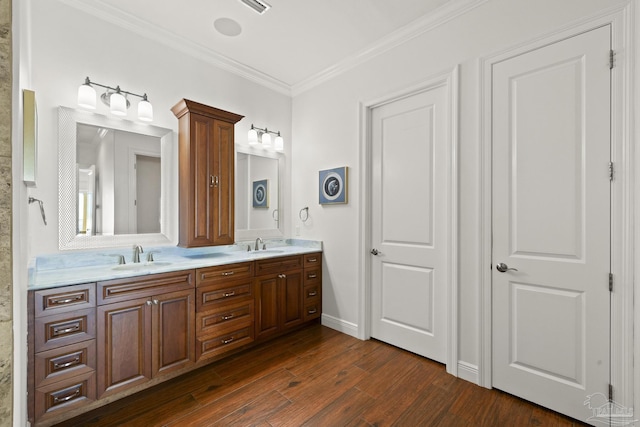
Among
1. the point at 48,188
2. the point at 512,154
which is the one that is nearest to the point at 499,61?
the point at 512,154

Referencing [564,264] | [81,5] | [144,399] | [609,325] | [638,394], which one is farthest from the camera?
[81,5]

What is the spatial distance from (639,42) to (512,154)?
2.53 ft

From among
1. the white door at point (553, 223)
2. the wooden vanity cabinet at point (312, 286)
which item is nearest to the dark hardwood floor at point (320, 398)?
the white door at point (553, 223)

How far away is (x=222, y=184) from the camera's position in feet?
8.68

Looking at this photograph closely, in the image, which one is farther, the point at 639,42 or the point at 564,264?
the point at 564,264

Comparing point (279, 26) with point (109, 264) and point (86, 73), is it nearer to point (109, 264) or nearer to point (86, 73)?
point (86, 73)

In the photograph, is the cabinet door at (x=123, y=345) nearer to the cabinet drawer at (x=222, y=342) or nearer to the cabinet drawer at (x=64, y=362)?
the cabinet drawer at (x=64, y=362)

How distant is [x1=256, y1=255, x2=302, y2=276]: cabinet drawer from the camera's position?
8.65 ft

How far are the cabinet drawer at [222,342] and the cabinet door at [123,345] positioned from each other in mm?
372

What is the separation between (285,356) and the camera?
2.50 meters

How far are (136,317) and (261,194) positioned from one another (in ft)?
5.81

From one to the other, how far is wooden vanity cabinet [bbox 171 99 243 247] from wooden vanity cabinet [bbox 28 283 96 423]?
877mm

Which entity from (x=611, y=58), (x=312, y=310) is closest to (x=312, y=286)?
(x=312, y=310)

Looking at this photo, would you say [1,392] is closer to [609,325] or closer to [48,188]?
[48,188]
